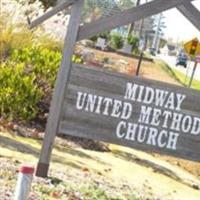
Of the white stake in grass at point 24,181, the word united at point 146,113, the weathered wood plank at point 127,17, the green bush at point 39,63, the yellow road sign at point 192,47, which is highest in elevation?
the yellow road sign at point 192,47

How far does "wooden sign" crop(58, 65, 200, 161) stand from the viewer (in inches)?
332

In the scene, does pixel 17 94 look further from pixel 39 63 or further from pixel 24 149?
pixel 24 149

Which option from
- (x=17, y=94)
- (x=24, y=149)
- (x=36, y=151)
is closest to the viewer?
(x=24, y=149)

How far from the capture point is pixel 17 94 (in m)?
12.6

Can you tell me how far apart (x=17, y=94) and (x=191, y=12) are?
493 centimetres

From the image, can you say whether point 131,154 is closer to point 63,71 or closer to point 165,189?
point 165,189

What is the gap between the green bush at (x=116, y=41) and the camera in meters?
57.2

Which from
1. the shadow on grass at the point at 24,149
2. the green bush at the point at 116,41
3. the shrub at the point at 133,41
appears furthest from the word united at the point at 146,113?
the green bush at the point at 116,41

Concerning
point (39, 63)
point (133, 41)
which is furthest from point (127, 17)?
point (133, 41)

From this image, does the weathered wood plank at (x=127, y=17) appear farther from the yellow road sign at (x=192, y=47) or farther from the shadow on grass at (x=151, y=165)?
the yellow road sign at (x=192, y=47)

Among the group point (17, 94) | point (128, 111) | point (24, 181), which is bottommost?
point (24, 181)

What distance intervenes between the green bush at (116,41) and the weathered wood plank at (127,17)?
159 feet

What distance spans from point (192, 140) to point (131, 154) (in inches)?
185

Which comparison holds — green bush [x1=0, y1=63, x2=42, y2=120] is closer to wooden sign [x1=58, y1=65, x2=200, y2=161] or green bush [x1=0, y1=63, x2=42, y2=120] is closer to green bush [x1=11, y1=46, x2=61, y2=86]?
green bush [x1=11, y1=46, x2=61, y2=86]
